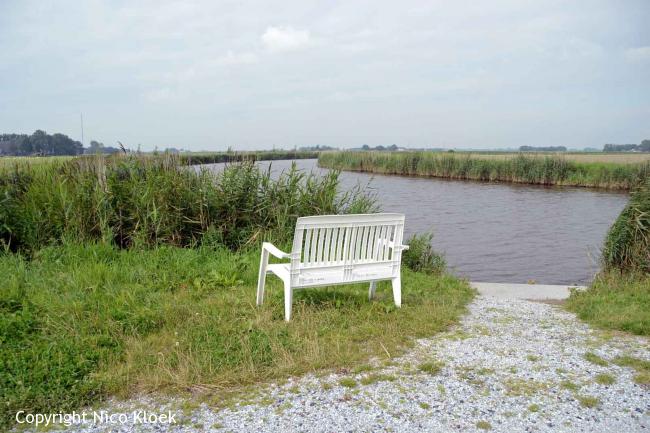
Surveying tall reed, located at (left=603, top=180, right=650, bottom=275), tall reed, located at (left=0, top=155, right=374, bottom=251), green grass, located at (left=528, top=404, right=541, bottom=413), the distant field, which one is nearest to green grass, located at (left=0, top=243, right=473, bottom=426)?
tall reed, located at (left=0, top=155, right=374, bottom=251)

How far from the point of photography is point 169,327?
4.81 metres

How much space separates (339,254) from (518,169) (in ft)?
110

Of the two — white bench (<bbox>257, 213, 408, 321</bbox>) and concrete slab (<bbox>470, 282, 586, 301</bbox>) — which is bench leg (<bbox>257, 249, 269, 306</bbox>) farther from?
concrete slab (<bbox>470, 282, 586, 301</bbox>)

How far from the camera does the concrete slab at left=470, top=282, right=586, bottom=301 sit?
7.26 metres

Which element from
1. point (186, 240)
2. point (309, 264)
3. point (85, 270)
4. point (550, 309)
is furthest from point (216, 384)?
point (186, 240)

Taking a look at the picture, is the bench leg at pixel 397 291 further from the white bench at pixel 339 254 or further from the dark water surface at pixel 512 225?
the dark water surface at pixel 512 225

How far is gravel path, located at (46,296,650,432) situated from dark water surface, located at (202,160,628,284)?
501 cm

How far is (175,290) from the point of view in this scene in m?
6.04

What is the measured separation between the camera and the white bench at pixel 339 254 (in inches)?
196

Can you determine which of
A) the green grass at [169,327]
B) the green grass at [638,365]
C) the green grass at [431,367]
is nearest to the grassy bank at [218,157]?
the green grass at [169,327]

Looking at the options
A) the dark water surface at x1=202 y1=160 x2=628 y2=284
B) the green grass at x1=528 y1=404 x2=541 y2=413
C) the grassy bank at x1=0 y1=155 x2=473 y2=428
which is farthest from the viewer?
the dark water surface at x1=202 y1=160 x2=628 y2=284

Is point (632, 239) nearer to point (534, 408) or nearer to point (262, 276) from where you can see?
point (534, 408)

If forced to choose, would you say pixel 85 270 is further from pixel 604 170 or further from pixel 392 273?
pixel 604 170

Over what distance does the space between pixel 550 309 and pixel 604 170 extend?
30096 mm
